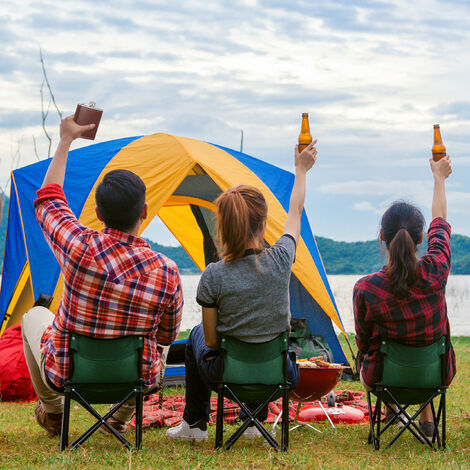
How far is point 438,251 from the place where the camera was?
3240mm

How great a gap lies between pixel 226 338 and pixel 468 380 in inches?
148

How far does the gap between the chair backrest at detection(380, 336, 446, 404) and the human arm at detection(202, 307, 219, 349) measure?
0.77 metres

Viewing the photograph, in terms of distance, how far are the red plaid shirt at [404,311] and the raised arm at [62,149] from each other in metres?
1.48

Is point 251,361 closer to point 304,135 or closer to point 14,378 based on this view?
point 304,135

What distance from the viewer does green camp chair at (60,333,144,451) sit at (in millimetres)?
2889

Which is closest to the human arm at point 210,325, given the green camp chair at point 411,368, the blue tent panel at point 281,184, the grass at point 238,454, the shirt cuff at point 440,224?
the grass at point 238,454

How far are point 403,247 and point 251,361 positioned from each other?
868 millimetres

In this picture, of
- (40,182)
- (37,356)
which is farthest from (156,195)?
(37,356)

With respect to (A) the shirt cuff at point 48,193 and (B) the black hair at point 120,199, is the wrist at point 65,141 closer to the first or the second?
(A) the shirt cuff at point 48,193

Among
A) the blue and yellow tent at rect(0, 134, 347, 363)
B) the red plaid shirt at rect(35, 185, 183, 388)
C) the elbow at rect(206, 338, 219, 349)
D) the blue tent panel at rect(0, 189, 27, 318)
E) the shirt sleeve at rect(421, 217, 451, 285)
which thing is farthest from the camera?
the blue tent panel at rect(0, 189, 27, 318)

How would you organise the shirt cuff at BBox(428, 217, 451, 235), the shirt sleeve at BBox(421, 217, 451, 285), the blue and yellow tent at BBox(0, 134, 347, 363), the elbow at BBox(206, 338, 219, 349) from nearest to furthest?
the elbow at BBox(206, 338, 219, 349) → the shirt sleeve at BBox(421, 217, 451, 285) → the shirt cuff at BBox(428, 217, 451, 235) → the blue and yellow tent at BBox(0, 134, 347, 363)

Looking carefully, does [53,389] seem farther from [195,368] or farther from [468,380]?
[468,380]

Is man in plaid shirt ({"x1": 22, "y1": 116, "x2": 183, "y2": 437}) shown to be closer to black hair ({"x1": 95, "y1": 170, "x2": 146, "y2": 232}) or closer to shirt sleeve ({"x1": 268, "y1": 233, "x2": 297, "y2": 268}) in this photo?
black hair ({"x1": 95, "y1": 170, "x2": 146, "y2": 232})

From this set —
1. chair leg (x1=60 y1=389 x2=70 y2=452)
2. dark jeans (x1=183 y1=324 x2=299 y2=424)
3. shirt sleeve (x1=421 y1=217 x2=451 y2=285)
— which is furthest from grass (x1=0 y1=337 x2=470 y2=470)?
shirt sleeve (x1=421 y1=217 x2=451 y2=285)
